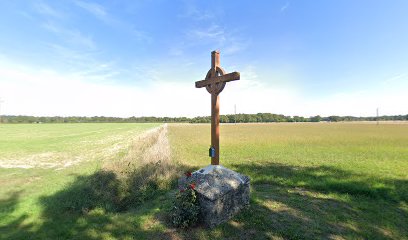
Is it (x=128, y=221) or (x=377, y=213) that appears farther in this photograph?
(x=377, y=213)

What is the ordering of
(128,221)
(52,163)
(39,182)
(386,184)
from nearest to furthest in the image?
(128,221) < (386,184) < (39,182) < (52,163)

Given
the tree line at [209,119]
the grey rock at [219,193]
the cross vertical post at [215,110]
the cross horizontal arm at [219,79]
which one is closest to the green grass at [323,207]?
the grey rock at [219,193]

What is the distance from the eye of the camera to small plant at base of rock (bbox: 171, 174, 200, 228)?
5.23 m

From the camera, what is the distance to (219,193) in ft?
17.3

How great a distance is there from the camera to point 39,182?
34.7 feet

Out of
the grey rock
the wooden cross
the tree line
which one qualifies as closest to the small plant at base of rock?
the grey rock

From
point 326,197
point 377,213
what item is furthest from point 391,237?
point 326,197

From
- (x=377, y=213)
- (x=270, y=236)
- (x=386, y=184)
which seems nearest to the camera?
(x=270, y=236)

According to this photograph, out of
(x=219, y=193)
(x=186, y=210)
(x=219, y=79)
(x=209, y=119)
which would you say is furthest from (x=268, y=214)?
(x=209, y=119)

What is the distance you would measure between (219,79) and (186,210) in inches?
143

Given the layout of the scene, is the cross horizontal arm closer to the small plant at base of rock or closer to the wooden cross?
the wooden cross

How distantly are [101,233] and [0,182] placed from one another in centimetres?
877

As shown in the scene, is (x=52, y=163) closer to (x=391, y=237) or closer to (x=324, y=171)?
(x=324, y=171)

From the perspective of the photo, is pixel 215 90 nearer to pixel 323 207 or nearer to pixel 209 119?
pixel 323 207
